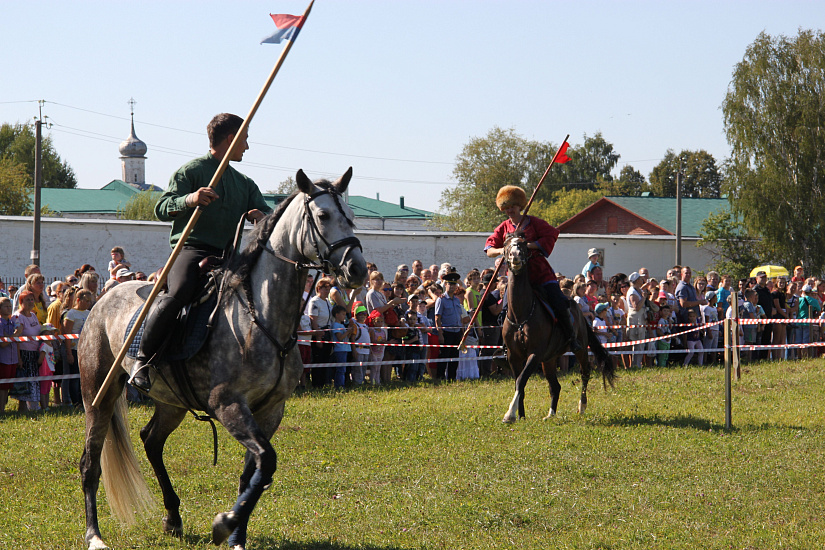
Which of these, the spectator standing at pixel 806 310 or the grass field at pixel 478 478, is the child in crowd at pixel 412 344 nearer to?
the grass field at pixel 478 478

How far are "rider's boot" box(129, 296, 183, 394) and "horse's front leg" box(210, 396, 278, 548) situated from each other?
2.17 feet

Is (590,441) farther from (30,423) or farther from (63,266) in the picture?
→ (63,266)

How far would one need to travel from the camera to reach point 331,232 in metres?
5.13

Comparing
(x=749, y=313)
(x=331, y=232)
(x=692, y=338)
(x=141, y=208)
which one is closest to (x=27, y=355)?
(x=331, y=232)

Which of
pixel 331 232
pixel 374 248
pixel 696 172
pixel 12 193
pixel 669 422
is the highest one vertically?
pixel 696 172

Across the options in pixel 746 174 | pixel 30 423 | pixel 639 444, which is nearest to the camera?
pixel 639 444

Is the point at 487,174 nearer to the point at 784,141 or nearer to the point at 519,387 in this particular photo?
the point at 784,141

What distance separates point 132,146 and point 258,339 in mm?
106622

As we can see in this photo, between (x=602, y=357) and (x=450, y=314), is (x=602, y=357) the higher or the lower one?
the lower one

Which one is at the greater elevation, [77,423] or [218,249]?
[218,249]

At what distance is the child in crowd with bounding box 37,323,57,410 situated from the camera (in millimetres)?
11969

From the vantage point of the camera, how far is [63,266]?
103 feet

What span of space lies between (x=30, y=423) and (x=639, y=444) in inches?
289

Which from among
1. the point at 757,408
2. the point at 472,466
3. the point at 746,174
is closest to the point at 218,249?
the point at 472,466
